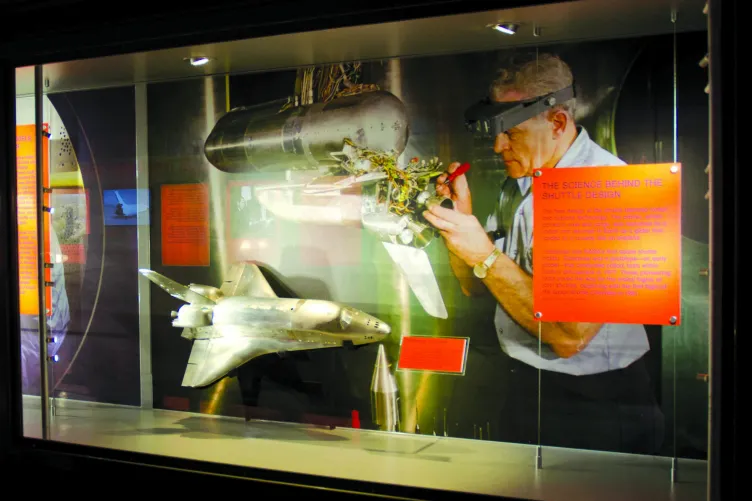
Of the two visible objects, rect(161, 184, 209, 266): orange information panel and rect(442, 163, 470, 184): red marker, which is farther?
rect(161, 184, 209, 266): orange information panel

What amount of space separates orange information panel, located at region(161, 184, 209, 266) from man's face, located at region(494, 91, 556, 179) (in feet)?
6.27

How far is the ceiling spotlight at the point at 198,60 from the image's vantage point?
3934 millimetres

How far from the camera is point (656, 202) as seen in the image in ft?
10.8

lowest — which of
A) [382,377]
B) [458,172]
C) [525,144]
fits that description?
[382,377]

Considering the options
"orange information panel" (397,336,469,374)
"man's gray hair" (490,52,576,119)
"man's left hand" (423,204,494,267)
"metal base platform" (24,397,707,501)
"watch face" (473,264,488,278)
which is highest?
"man's gray hair" (490,52,576,119)

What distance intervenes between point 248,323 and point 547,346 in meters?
1.73

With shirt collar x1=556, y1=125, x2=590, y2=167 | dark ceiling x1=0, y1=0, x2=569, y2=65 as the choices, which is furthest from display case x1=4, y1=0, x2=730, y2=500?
dark ceiling x1=0, y1=0, x2=569, y2=65

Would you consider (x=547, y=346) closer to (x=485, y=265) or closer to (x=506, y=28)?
(x=485, y=265)

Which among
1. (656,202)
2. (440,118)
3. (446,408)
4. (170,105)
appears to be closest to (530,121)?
(440,118)

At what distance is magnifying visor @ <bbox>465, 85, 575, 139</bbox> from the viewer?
3.66 m

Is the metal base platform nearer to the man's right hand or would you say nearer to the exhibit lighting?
the man's right hand

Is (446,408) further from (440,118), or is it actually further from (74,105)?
(74,105)

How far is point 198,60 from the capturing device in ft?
13.1

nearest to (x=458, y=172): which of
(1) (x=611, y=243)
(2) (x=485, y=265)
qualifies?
(2) (x=485, y=265)
